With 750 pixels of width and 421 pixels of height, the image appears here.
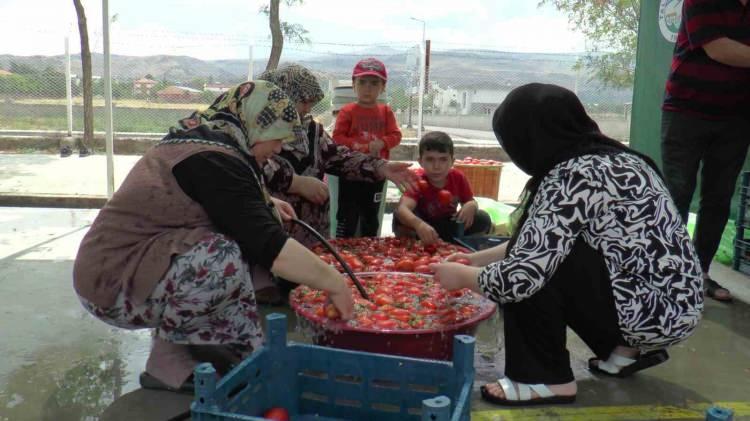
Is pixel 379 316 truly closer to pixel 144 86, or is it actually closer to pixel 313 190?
pixel 313 190

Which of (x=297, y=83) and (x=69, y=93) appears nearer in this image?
(x=297, y=83)

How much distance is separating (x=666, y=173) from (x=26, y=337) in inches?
122

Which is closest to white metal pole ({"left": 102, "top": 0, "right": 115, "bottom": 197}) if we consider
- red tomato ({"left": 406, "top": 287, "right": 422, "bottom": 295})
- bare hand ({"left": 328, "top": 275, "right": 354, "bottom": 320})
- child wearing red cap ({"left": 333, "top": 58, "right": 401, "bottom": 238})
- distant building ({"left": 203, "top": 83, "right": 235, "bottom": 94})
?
child wearing red cap ({"left": 333, "top": 58, "right": 401, "bottom": 238})

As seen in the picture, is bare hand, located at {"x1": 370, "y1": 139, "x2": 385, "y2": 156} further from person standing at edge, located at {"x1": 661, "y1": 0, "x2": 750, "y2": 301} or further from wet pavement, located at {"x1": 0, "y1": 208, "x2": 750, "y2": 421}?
person standing at edge, located at {"x1": 661, "y1": 0, "x2": 750, "y2": 301}

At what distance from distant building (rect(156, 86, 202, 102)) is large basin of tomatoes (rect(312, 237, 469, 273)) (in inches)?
388

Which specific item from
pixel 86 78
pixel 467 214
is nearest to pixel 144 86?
pixel 86 78

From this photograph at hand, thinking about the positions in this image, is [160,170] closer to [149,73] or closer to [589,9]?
[149,73]

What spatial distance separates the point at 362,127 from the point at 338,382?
2903mm

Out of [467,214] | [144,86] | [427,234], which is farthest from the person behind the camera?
[144,86]

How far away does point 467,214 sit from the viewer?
375 cm

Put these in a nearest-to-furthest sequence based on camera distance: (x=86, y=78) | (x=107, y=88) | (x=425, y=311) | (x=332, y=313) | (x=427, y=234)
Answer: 1. (x=332, y=313)
2. (x=425, y=311)
3. (x=427, y=234)
4. (x=107, y=88)
5. (x=86, y=78)

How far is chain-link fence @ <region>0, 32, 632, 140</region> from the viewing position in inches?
436

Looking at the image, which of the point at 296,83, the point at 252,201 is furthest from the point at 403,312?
the point at 296,83

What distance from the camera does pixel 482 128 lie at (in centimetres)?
1378
